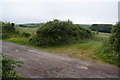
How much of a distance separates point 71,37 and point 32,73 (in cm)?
620

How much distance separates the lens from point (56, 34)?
30.6ft

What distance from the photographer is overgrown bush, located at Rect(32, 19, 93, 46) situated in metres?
9.18

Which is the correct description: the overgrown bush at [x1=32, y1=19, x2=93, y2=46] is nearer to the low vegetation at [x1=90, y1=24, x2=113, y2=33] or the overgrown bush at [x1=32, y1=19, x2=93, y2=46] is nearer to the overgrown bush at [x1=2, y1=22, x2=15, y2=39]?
the overgrown bush at [x1=2, y1=22, x2=15, y2=39]

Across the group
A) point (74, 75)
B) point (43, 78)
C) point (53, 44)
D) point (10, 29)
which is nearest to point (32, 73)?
point (43, 78)

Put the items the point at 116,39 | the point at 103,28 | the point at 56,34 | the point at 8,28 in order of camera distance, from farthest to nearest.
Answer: the point at 103,28 → the point at 8,28 → the point at 56,34 → the point at 116,39

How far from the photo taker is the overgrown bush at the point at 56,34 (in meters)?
9.18

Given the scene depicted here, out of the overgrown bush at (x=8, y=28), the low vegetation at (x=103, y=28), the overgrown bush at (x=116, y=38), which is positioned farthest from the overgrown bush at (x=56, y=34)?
the low vegetation at (x=103, y=28)

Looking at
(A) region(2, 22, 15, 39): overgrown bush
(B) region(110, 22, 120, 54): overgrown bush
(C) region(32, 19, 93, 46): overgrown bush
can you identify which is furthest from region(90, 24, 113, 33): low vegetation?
(A) region(2, 22, 15, 39): overgrown bush

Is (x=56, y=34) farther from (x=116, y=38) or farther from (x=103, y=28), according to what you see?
(x=103, y=28)

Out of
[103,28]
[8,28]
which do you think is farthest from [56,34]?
[103,28]

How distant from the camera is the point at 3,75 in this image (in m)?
2.60

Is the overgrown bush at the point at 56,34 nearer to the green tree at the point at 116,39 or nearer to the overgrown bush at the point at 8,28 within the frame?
the green tree at the point at 116,39

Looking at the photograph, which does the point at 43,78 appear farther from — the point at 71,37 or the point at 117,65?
the point at 71,37

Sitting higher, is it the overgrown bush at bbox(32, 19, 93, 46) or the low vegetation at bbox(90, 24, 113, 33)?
the low vegetation at bbox(90, 24, 113, 33)
